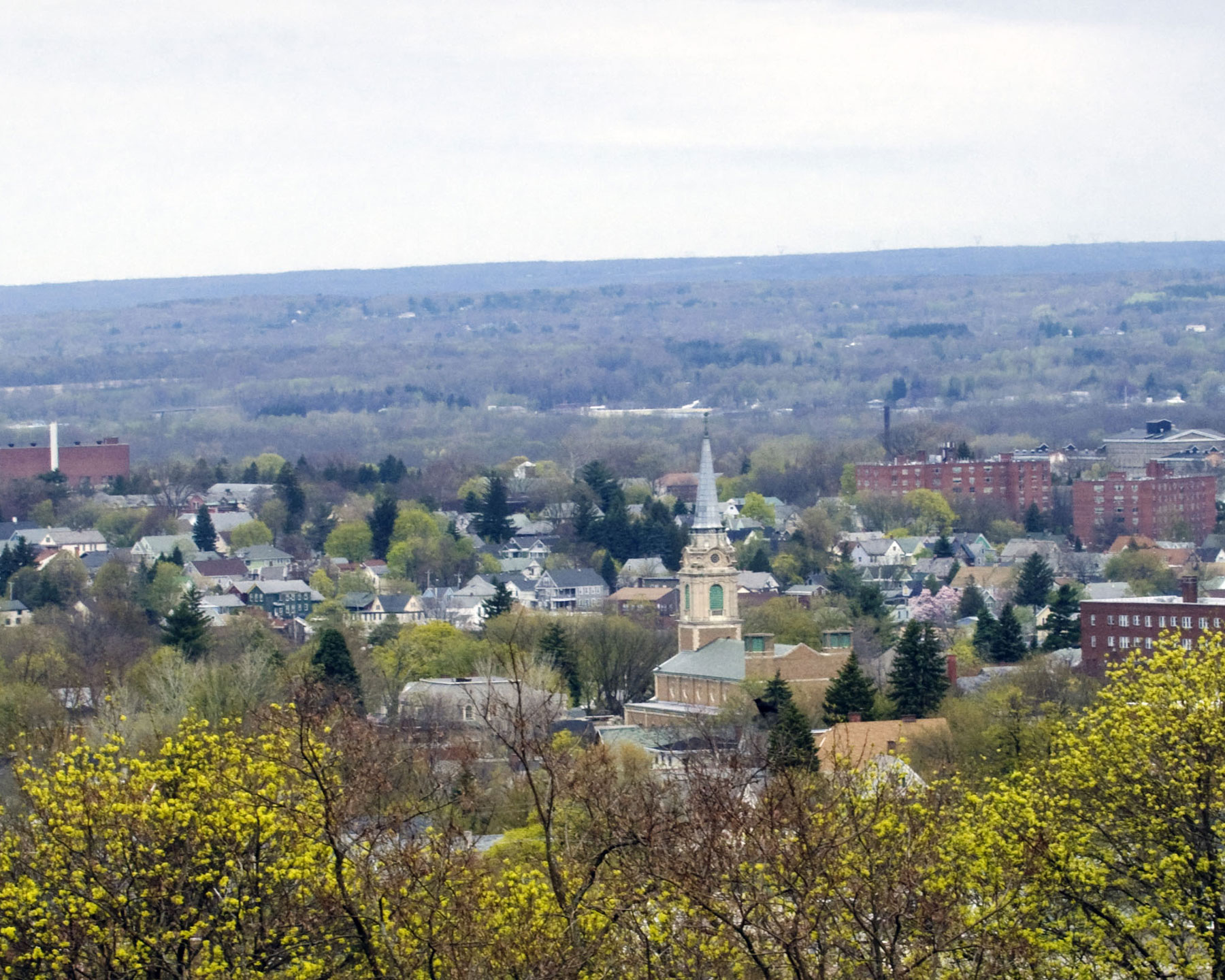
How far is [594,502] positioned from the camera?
158 meters

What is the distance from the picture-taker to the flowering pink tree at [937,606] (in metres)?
114

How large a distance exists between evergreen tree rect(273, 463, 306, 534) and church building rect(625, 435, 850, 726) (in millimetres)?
69196

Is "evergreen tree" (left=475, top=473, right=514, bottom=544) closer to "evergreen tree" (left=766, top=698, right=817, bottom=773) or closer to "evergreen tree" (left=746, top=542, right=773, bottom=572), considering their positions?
"evergreen tree" (left=746, top=542, right=773, bottom=572)

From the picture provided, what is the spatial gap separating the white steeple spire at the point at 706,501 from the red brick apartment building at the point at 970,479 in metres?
75.6

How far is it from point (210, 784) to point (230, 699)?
118 ft

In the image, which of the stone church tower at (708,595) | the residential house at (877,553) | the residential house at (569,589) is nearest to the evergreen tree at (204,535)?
the residential house at (569,589)

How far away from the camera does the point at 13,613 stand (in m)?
114

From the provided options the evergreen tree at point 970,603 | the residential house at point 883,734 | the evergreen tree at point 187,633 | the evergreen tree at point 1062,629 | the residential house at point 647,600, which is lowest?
the residential house at point 647,600

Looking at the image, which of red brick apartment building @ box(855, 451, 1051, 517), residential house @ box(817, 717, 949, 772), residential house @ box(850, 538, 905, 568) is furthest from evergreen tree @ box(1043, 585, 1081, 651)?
red brick apartment building @ box(855, 451, 1051, 517)

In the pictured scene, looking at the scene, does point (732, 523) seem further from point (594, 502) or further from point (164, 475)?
point (164, 475)

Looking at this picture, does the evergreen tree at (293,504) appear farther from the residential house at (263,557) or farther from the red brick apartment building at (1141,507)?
the red brick apartment building at (1141,507)

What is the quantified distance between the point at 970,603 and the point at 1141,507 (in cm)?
5104

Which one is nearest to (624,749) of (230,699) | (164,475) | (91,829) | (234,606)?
(230,699)

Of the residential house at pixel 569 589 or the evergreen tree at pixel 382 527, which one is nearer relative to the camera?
the residential house at pixel 569 589
